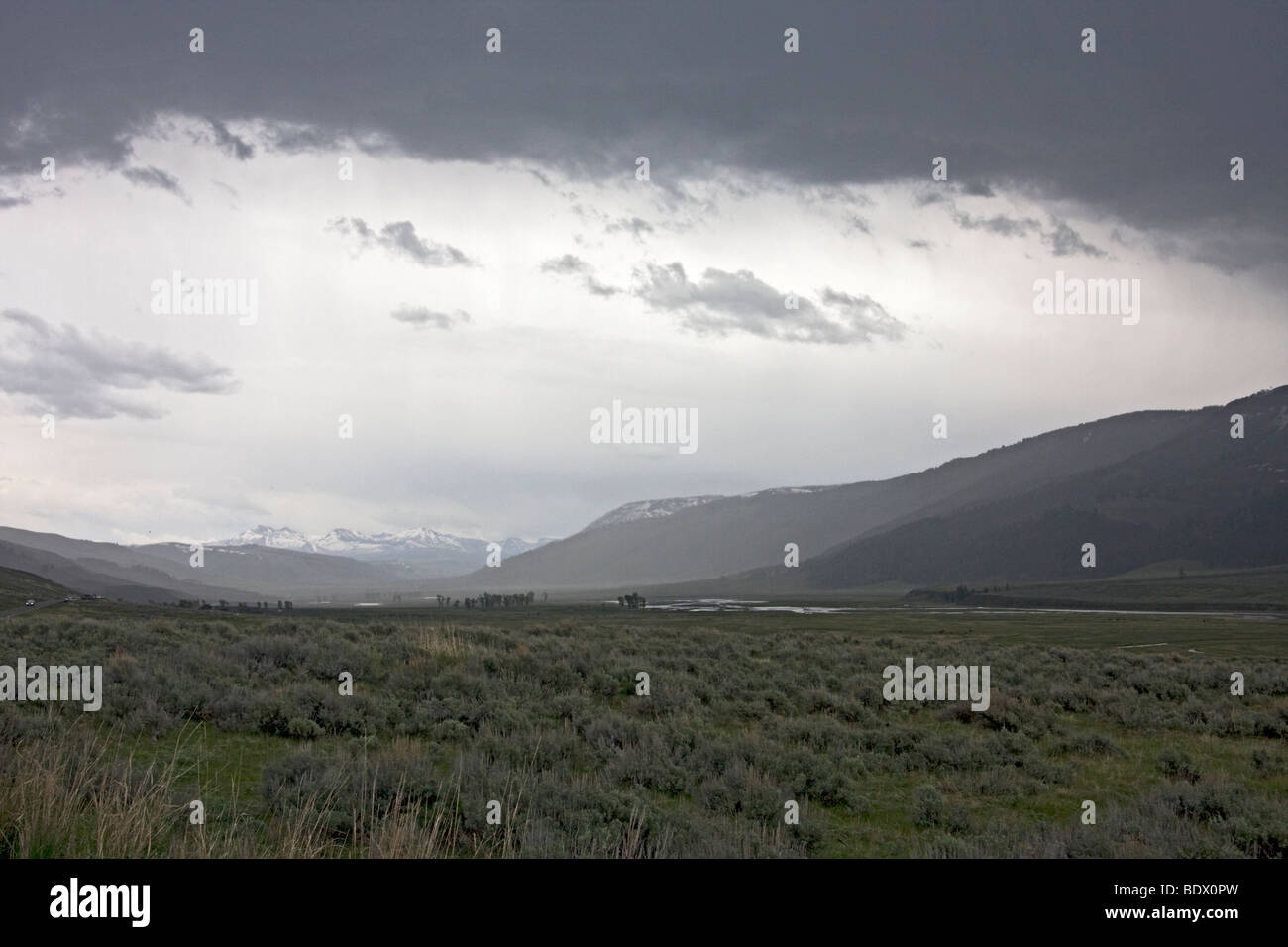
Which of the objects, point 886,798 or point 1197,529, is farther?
point 1197,529

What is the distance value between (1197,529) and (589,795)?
776ft

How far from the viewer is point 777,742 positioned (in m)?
12.5

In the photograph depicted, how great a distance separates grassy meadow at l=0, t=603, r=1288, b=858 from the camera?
24.7ft

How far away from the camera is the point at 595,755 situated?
11.6m

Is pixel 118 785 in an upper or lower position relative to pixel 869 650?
upper

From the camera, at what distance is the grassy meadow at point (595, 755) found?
753cm

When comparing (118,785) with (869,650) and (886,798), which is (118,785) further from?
(869,650)

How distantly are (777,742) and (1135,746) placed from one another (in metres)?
7.66
